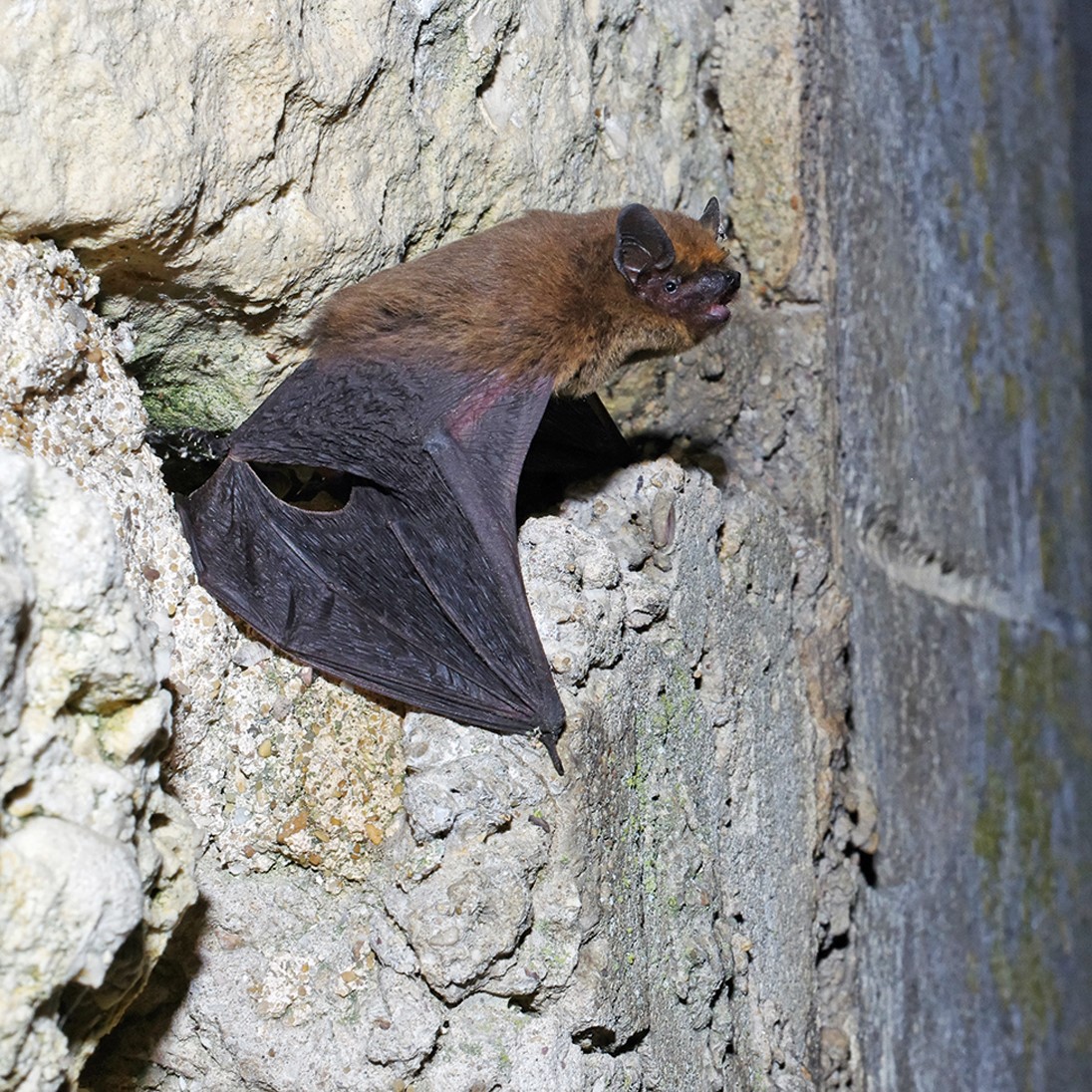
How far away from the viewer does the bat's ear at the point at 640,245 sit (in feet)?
7.76

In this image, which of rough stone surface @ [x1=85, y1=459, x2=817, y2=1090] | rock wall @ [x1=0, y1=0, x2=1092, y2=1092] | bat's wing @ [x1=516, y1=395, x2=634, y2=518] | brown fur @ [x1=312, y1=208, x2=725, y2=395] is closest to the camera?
rock wall @ [x1=0, y1=0, x2=1092, y2=1092]

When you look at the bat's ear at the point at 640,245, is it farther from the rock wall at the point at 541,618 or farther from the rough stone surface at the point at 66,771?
the rough stone surface at the point at 66,771

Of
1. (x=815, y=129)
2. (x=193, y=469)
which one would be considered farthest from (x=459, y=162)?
(x=815, y=129)

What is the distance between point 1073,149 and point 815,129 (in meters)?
2.83

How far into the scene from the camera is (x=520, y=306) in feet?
7.78

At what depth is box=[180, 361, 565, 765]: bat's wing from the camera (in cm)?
210

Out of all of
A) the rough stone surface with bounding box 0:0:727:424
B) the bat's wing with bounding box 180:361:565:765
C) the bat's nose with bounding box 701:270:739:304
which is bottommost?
the bat's wing with bounding box 180:361:565:765

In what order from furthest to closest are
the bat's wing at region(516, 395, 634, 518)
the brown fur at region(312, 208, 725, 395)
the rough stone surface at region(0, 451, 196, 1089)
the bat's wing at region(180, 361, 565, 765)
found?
the bat's wing at region(516, 395, 634, 518), the brown fur at region(312, 208, 725, 395), the bat's wing at region(180, 361, 565, 765), the rough stone surface at region(0, 451, 196, 1089)

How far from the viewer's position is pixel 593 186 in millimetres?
2764

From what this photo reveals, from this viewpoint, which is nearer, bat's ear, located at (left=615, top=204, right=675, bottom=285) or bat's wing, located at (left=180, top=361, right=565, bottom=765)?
bat's wing, located at (left=180, top=361, right=565, bottom=765)

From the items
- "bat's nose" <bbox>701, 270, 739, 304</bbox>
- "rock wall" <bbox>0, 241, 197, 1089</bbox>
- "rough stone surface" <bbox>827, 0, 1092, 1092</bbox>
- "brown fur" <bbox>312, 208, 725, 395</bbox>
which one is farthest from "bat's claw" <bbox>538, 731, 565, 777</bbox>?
"rough stone surface" <bbox>827, 0, 1092, 1092</bbox>

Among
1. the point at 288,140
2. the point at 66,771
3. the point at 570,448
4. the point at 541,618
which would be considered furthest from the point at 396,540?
the point at 66,771

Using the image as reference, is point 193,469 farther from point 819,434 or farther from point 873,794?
point 873,794

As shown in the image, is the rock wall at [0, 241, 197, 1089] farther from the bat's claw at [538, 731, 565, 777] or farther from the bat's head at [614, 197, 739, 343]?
the bat's head at [614, 197, 739, 343]
